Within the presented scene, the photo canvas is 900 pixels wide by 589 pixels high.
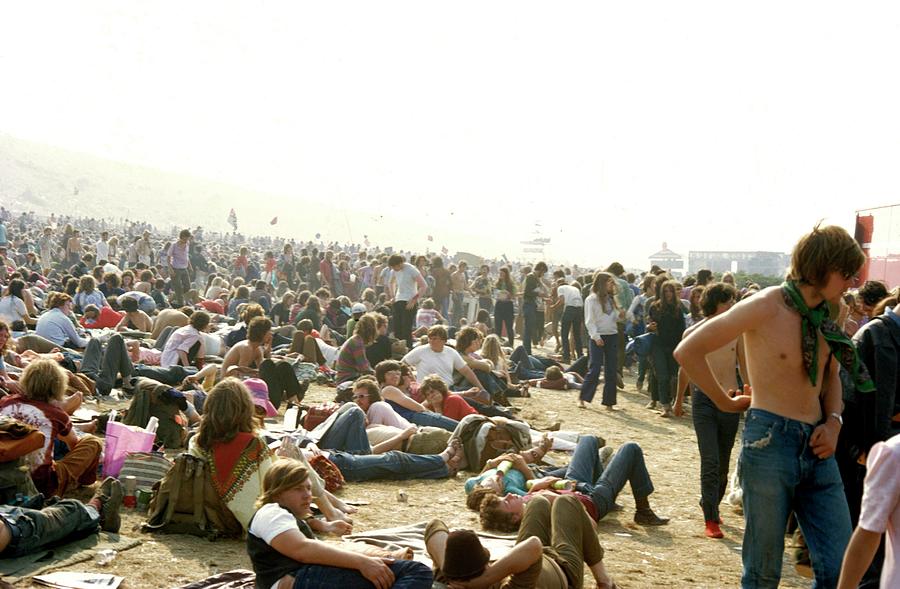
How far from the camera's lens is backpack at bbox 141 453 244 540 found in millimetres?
6379

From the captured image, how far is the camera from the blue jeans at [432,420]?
941cm

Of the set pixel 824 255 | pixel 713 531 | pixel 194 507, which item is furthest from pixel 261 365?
pixel 824 255

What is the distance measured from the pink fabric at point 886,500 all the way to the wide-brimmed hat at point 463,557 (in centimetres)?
219

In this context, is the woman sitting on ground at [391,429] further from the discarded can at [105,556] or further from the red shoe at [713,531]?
the discarded can at [105,556]

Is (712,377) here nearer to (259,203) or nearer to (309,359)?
(309,359)

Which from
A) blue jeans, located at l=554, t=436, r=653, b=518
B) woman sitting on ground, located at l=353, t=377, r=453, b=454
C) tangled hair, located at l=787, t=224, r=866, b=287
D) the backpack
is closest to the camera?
tangled hair, located at l=787, t=224, r=866, b=287

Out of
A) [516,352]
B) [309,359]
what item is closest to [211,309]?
[309,359]

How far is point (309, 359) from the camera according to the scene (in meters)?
14.8

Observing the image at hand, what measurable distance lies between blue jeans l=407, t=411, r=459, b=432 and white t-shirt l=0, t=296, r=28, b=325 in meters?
7.30

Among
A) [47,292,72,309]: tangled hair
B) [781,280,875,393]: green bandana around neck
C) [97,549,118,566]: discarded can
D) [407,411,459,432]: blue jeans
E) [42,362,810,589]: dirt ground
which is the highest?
[781,280,875,393]: green bandana around neck

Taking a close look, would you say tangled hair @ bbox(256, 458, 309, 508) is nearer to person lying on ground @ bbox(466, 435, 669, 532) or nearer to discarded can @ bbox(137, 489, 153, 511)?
person lying on ground @ bbox(466, 435, 669, 532)

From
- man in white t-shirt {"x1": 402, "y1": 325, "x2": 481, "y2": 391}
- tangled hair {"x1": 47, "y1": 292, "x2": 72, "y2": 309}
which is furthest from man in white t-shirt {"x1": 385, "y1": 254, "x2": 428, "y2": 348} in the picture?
tangled hair {"x1": 47, "y1": 292, "x2": 72, "y2": 309}

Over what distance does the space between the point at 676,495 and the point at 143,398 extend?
4.56 m

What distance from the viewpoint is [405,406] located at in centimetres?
952
